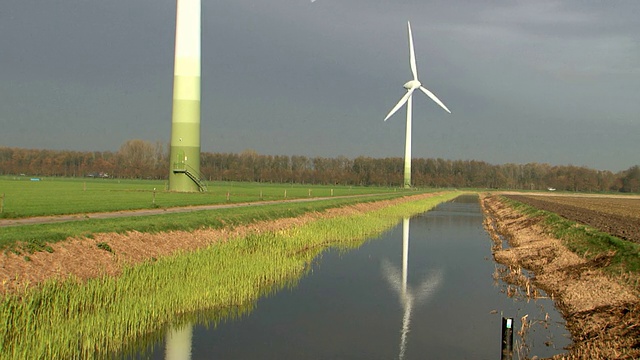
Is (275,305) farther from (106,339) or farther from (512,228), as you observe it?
(512,228)

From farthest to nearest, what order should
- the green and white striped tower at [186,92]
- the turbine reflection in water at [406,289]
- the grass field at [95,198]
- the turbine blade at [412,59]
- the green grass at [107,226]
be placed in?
the turbine blade at [412,59] → the green and white striped tower at [186,92] → the grass field at [95,198] → the green grass at [107,226] → the turbine reflection in water at [406,289]

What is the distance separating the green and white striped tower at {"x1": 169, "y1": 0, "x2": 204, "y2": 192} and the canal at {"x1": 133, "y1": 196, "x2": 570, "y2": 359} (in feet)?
102

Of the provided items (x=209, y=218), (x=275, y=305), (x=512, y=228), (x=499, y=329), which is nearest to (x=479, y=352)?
(x=499, y=329)

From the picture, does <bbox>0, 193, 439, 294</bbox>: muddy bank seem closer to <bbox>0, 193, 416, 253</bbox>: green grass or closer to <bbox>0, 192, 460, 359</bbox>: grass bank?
<bbox>0, 193, 416, 253</bbox>: green grass

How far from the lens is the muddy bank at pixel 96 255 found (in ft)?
45.6

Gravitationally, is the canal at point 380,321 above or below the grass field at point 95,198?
below

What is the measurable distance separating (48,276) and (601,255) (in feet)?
51.4

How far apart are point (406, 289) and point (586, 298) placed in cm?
504

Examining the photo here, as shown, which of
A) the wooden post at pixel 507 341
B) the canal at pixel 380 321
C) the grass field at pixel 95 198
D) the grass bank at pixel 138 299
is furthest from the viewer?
the grass field at pixel 95 198

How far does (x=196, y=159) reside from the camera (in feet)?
178

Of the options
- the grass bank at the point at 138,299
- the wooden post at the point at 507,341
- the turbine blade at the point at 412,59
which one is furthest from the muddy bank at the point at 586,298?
the turbine blade at the point at 412,59

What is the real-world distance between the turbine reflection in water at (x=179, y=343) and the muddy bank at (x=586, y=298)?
6545mm

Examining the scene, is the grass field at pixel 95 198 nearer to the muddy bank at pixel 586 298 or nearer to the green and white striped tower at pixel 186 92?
the green and white striped tower at pixel 186 92

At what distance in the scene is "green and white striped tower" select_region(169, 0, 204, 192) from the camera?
5088cm
